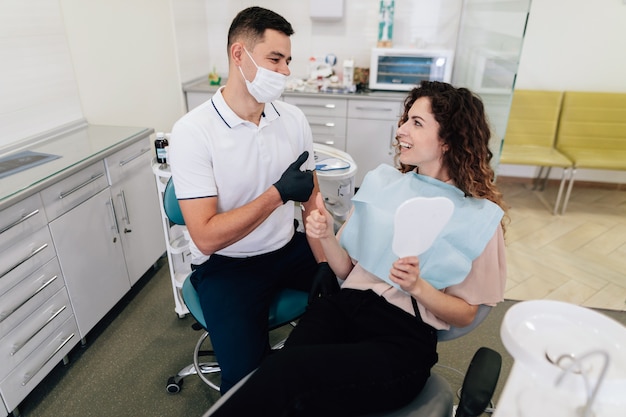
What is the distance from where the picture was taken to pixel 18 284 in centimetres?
162

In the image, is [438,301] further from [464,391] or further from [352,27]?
[352,27]

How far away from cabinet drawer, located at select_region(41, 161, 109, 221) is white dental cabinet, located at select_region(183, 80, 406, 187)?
1.65m

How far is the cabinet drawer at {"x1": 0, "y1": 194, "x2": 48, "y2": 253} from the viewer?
4.97 ft

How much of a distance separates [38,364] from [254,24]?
1.59m

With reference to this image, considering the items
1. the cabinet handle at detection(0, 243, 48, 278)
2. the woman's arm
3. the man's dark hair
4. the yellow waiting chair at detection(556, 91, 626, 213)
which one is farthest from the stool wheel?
the yellow waiting chair at detection(556, 91, 626, 213)

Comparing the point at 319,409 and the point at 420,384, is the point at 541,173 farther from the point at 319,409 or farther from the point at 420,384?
the point at 319,409

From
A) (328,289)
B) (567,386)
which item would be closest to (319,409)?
(328,289)

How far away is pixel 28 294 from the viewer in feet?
5.46

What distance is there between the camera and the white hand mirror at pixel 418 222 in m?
0.94

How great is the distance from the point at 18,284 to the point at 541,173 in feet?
13.0

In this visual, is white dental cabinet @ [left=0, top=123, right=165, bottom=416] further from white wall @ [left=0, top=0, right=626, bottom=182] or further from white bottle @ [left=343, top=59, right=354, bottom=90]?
white bottle @ [left=343, top=59, right=354, bottom=90]

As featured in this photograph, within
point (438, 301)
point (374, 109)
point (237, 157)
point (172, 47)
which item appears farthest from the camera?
point (374, 109)

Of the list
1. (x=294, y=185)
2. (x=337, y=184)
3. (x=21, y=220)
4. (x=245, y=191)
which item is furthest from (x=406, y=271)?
(x=21, y=220)

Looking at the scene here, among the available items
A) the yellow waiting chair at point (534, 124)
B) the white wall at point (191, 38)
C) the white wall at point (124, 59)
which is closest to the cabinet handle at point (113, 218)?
the white wall at point (124, 59)
